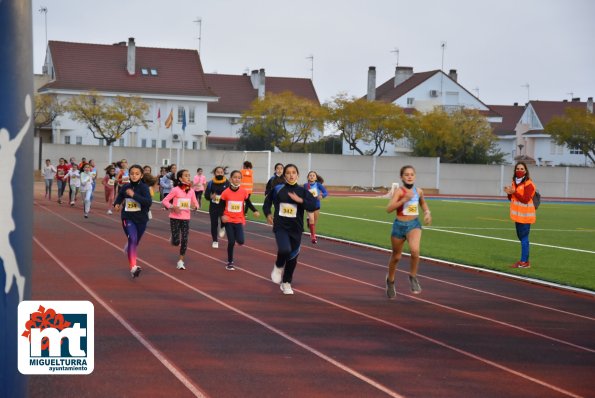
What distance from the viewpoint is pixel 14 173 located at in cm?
362

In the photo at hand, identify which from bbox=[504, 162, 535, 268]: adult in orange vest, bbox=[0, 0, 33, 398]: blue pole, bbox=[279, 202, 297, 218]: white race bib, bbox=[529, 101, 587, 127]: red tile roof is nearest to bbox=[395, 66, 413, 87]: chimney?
bbox=[529, 101, 587, 127]: red tile roof

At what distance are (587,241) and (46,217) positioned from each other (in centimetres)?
1590

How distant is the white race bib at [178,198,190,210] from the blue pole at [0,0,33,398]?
1289cm

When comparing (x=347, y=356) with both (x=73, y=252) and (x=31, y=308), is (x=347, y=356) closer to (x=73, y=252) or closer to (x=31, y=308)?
(x=31, y=308)

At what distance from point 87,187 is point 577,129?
188ft

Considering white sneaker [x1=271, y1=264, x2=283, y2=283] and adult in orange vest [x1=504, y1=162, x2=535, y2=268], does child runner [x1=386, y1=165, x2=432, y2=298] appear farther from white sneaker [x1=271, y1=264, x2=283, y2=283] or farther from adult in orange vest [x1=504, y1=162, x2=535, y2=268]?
adult in orange vest [x1=504, y1=162, x2=535, y2=268]

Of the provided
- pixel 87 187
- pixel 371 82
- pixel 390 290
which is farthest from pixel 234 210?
pixel 371 82

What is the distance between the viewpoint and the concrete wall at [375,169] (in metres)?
60.9

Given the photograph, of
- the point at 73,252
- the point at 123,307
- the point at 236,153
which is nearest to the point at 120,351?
the point at 123,307

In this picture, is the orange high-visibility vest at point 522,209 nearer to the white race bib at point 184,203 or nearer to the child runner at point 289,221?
the child runner at point 289,221

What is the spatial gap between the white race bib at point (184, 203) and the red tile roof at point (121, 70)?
6317 centimetres

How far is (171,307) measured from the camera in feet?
39.1

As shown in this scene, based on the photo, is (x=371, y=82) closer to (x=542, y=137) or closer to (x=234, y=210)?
(x=542, y=137)

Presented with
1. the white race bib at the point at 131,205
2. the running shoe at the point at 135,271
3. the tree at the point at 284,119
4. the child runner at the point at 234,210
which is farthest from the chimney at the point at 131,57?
the running shoe at the point at 135,271
